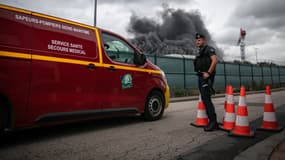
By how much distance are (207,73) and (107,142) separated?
2207 millimetres

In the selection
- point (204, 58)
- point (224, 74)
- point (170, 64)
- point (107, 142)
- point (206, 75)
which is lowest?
point (107, 142)

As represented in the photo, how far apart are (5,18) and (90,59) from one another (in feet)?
4.79

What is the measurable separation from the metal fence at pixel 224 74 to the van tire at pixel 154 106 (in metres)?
9.28

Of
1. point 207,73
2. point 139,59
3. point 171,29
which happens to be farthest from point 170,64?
point 171,29

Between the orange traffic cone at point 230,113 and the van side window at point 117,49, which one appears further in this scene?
the van side window at point 117,49

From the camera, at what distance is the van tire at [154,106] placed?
5.31m

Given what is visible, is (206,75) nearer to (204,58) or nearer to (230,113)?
(204,58)

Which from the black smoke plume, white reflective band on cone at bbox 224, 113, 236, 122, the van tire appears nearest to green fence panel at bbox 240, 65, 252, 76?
the van tire

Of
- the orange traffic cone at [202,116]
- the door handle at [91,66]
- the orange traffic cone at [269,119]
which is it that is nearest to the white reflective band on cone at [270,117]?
the orange traffic cone at [269,119]

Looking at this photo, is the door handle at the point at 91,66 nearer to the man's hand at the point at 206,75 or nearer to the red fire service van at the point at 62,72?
the red fire service van at the point at 62,72

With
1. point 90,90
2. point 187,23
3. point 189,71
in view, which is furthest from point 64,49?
point 187,23

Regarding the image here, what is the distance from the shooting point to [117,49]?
4801 mm

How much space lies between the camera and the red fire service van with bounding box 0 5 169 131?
3131 millimetres

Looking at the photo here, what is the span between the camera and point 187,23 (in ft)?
318
